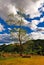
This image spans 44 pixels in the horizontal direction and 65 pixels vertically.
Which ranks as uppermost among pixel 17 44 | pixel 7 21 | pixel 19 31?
pixel 7 21

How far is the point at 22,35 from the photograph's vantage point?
53.8m

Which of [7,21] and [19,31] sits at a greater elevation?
[7,21]

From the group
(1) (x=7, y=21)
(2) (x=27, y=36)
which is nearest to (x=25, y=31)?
(2) (x=27, y=36)

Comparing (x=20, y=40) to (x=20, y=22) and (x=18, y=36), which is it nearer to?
(x=18, y=36)

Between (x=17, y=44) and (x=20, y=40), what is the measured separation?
279 cm

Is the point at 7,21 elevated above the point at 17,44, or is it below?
above

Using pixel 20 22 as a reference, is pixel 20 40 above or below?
below

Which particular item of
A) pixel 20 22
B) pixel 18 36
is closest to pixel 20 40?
pixel 18 36

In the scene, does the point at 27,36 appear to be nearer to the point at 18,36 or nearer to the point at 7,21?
the point at 18,36

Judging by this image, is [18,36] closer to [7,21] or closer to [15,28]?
[15,28]

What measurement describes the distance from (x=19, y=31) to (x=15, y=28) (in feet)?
4.99

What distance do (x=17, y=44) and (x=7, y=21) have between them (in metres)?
7.47

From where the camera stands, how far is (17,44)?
55.4 meters

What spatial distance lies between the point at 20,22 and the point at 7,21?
166 inches
